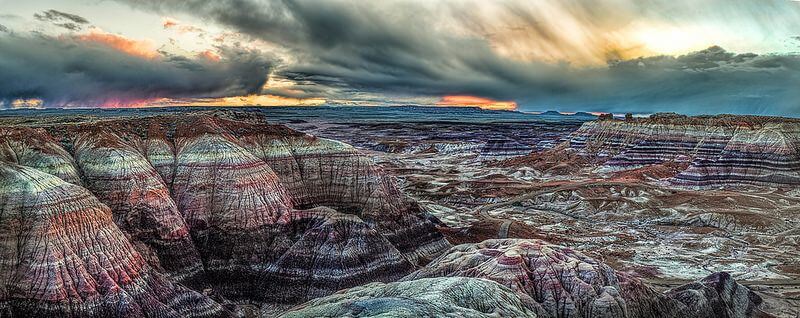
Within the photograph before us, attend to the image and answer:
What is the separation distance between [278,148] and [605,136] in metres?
92.2

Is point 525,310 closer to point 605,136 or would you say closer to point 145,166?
point 145,166

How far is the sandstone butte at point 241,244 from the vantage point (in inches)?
841

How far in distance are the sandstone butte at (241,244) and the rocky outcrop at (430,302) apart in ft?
0.27

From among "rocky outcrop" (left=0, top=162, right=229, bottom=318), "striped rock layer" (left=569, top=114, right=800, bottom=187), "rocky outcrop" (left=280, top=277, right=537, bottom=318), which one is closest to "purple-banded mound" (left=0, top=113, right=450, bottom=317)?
"rocky outcrop" (left=0, top=162, right=229, bottom=318)

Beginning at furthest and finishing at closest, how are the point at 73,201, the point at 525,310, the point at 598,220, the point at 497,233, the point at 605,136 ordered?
1. the point at 605,136
2. the point at 598,220
3. the point at 497,233
4. the point at 73,201
5. the point at 525,310

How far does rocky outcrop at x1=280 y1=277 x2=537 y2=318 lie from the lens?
52.6 ft

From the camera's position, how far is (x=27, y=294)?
2109cm

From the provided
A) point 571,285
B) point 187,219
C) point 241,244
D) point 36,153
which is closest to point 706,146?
point 571,285

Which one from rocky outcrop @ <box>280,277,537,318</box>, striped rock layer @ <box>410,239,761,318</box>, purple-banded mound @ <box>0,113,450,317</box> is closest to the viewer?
rocky outcrop @ <box>280,277,537,318</box>

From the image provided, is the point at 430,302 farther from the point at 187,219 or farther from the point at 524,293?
the point at 187,219

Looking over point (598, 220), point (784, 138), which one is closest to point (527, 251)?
point (598, 220)

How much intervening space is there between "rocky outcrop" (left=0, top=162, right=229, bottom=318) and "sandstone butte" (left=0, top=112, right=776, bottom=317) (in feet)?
0.18

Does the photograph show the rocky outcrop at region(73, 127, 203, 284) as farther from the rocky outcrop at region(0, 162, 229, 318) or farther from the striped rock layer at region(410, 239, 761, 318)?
the striped rock layer at region(410, 239, 761, 318)

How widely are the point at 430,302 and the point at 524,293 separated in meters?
7.95
